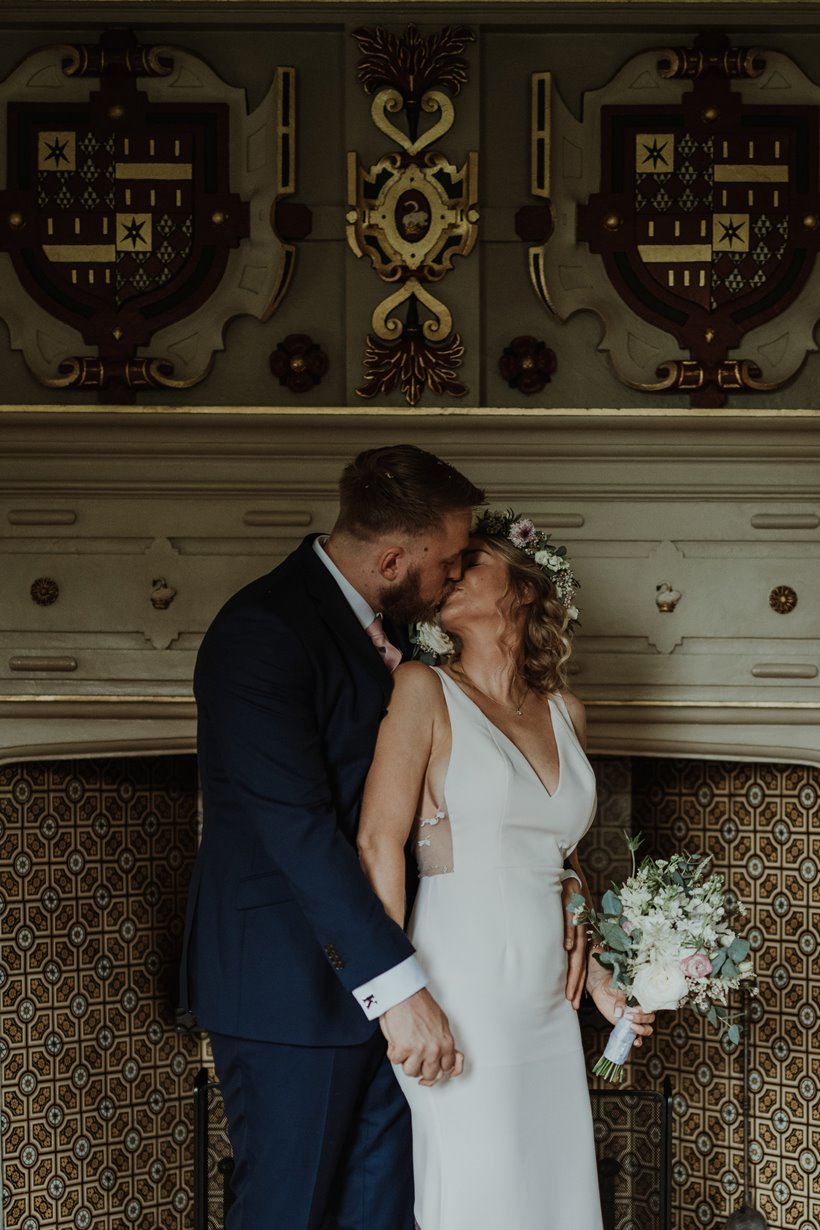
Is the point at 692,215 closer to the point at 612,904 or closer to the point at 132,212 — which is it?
the point at 132,212

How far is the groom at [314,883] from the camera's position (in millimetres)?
2332

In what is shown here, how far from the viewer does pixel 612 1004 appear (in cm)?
259

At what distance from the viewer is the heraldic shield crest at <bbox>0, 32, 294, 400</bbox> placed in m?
3.70

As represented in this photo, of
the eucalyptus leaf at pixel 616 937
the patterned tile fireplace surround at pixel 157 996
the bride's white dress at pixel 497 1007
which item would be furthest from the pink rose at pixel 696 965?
the patterned tile fireplace surround at pixel 157 996

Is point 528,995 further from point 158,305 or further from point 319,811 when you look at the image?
point 158,305

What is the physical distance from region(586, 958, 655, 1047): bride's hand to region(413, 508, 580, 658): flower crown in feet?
2.34

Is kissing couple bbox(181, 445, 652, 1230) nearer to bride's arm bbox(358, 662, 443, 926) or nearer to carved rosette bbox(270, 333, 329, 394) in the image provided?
bride's arm bbox(358, 662, 443, 926)

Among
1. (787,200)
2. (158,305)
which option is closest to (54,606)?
(158,305)

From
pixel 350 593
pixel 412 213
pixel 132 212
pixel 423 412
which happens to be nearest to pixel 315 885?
pixel 350 593

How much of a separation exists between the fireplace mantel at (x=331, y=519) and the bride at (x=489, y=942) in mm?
1061

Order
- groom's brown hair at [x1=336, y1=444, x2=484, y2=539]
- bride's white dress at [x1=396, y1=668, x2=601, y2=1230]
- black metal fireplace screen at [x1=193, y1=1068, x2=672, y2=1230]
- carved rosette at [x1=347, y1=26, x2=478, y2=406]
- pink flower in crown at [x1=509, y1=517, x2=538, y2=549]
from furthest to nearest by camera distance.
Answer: carved rosette at [x1=347, y1=26, x2=478, y2=406]
black metal fireplace screen at [x1=193, y1=1068, x2=672, y2=1230]
pink flower in crown at [x1=509, y1=517, x2=538, y2=549]
groom's brown hair at [x1=336, y1=444, x2=484, y2=539]
bride's white dress at [x1=396, y1=668, x2=601, y2=1230]

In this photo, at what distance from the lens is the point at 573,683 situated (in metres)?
3.66

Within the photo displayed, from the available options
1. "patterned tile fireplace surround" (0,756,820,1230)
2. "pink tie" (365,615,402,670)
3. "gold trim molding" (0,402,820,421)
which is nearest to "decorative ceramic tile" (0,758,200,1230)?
"patterned tile fireplace surround" (0,756,820,1230)

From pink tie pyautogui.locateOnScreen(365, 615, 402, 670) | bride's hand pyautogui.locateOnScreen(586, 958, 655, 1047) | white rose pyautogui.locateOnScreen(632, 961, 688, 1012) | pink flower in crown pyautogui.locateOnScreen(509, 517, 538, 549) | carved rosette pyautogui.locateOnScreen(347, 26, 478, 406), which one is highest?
carved rosette pyautogui.locateOnScreen(347, 26, 478, 406)
